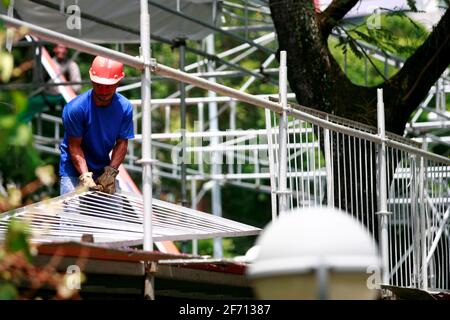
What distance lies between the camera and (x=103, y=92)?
9680mm

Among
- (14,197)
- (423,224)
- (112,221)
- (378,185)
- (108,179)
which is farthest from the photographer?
(423,224)

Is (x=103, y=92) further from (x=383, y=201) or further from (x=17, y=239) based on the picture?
(x=17, y=239)

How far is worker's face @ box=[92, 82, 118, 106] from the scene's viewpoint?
31.5 ft

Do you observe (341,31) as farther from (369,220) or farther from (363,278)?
(363,278)

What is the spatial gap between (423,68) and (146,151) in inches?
265

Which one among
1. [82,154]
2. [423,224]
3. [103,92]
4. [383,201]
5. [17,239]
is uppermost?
[103,92]

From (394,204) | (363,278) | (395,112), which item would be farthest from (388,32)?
(363,278)

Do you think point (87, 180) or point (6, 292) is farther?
point (87, 180)

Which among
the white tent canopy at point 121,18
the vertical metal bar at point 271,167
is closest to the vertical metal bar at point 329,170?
the vertical metal bar at point 271,167

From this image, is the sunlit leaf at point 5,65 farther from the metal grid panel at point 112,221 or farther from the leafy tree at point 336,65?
the leafy tree at point 336,65

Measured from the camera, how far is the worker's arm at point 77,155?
31.8 feet

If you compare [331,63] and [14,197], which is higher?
[331,63]

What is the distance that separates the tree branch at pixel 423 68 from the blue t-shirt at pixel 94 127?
4.46 meters

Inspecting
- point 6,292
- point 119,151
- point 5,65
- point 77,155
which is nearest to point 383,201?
point 119,151
